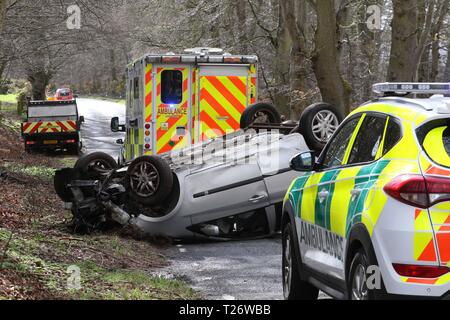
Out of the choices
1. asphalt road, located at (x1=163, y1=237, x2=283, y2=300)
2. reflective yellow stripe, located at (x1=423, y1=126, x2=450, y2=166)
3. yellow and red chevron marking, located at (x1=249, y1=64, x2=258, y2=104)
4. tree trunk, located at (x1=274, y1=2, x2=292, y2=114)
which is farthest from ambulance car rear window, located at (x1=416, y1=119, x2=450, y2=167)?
tree trunk, located at (x1=274, y1=2, x2=292, y2=114)

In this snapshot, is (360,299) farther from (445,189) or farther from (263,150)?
(263,150)

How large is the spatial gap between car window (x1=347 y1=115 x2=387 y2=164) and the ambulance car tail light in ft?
2.98

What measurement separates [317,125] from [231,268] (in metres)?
2.98

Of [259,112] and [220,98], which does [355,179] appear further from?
[220,98]

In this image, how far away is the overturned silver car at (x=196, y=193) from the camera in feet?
36.1

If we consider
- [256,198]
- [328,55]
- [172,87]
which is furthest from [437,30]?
[256,198]

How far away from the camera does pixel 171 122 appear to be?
1565cm

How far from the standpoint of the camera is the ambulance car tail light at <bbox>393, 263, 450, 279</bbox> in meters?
4.76

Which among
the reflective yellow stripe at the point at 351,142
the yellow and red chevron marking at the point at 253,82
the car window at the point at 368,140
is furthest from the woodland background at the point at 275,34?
the car window at the point at 368,140

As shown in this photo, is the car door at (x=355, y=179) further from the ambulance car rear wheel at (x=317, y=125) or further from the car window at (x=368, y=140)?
the ambulance car rear wheel at (x=317, y=125)

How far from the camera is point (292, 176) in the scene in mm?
11367

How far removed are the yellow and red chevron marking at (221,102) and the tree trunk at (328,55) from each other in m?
1.50

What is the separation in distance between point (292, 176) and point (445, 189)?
6591 mm
